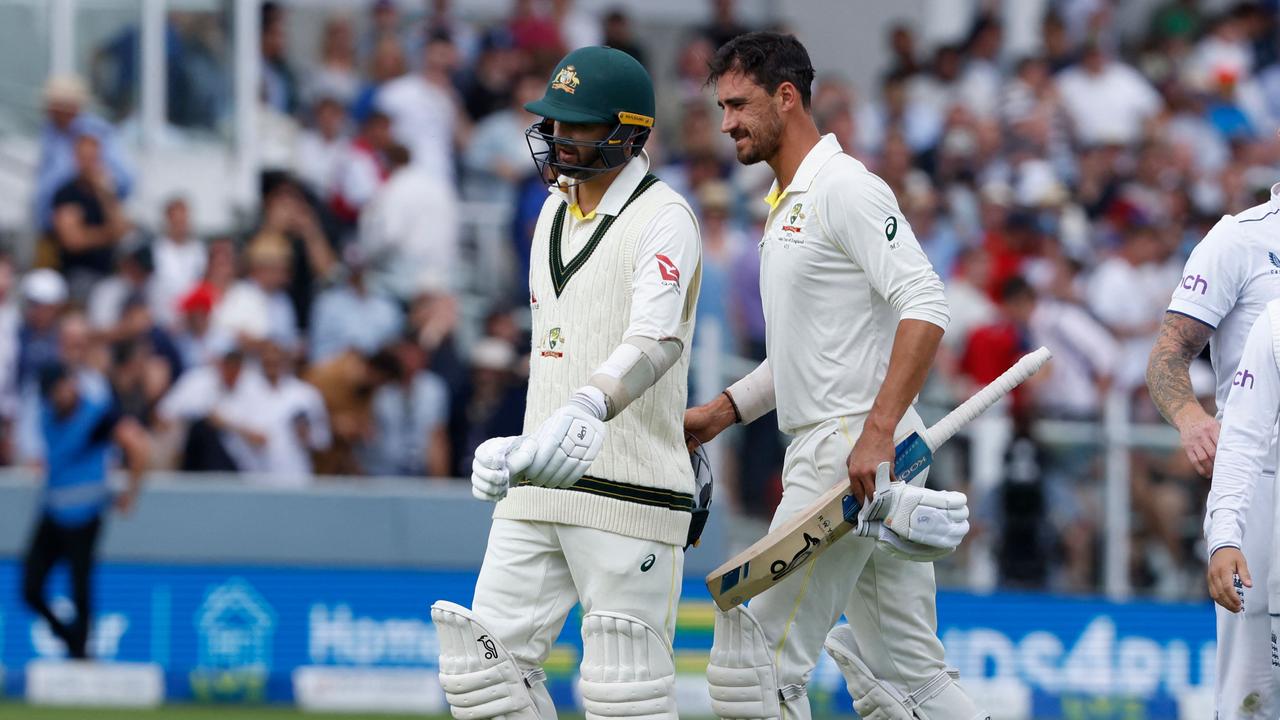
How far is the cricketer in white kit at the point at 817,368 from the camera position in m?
6.51

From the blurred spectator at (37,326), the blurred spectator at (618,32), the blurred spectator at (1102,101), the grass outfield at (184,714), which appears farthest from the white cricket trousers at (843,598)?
the blurred spectator at (1102,101)

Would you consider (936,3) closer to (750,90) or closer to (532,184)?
(532,184)

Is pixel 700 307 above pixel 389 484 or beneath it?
above

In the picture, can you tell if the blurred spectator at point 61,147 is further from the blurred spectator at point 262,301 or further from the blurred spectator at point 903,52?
the blurred spectator at point 903,52

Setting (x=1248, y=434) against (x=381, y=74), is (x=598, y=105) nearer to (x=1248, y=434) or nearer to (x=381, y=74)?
(x=1248, y=434)

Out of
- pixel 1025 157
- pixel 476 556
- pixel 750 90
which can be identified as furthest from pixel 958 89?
pixel 750 90

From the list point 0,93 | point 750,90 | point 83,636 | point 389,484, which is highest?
point 0,93

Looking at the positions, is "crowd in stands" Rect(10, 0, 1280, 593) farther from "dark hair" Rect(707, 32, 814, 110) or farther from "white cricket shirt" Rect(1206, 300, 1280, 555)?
"white cricket shirt" Rect(1206, 300, 1280, 555)

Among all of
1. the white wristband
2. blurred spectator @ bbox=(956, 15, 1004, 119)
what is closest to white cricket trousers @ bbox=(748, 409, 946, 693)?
the white wristband

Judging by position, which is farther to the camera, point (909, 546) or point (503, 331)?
point (503, 331)

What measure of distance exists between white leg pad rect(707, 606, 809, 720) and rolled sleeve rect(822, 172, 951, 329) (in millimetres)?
1140

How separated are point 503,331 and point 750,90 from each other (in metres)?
7.34

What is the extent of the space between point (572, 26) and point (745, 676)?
1165cm

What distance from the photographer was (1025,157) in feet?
55.7
